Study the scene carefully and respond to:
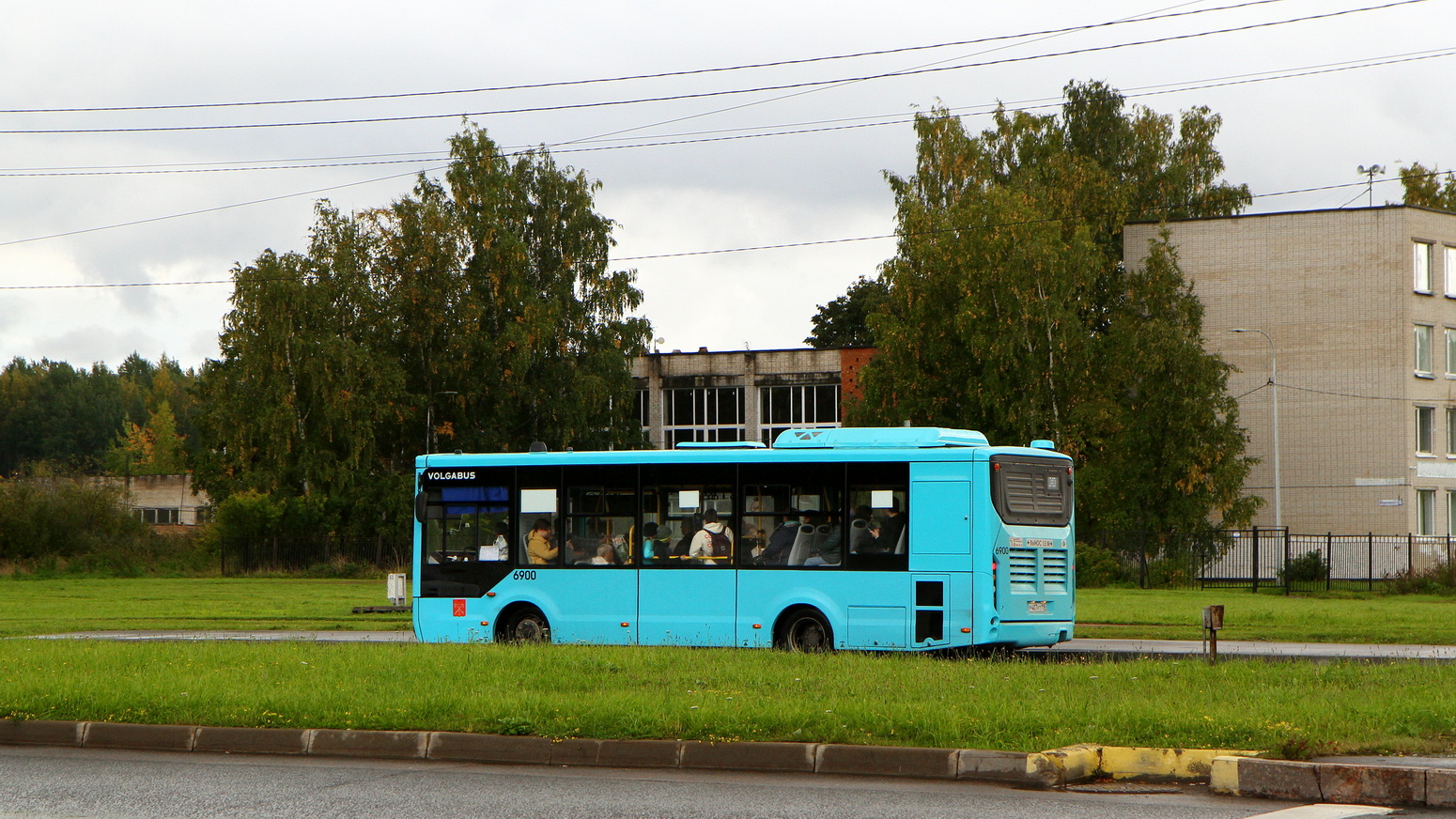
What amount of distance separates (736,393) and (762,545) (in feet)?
183

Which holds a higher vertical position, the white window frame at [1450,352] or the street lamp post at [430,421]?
the white window frame at [1450,352]

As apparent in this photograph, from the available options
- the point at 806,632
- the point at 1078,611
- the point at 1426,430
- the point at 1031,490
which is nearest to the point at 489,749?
the point at 806,632

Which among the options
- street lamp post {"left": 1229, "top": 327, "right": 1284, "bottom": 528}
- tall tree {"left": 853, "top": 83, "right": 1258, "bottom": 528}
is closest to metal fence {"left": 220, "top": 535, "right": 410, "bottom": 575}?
tall tree {"left": 853, "top": 83, "right": 1258, "bottom": 528}

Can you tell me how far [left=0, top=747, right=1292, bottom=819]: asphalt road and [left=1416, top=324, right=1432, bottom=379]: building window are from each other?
1986 inches

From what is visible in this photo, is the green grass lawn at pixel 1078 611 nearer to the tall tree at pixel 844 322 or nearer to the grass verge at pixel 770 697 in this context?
the grass verge at pixel 770 697

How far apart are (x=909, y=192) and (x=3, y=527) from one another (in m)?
34.6

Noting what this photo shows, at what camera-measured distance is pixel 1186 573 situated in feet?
140

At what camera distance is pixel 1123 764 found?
31.3ft

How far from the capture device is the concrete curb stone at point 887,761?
9617mm

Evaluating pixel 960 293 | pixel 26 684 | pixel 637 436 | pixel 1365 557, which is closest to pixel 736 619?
pixel 26 684

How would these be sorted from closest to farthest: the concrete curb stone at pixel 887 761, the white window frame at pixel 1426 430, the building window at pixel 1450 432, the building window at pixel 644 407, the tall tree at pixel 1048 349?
1. the concrete curb stone at pixel 887 761
2. the tall tree at pixel 1048 349
3. the white window frame at pixel 1426 430
4. the building window at pixel 1450 432
5. the building window at pixel 644 407

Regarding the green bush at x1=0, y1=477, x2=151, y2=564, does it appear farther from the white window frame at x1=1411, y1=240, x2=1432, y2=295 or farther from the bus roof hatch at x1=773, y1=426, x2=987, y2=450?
the white window frame at x1=1411, y1=240, x2=1432, y2=295

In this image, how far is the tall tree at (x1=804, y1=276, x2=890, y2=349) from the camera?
267 feet

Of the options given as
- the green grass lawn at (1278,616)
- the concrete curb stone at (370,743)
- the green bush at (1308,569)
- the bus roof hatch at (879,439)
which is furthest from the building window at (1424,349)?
the concrete curb stone at (370,743)
